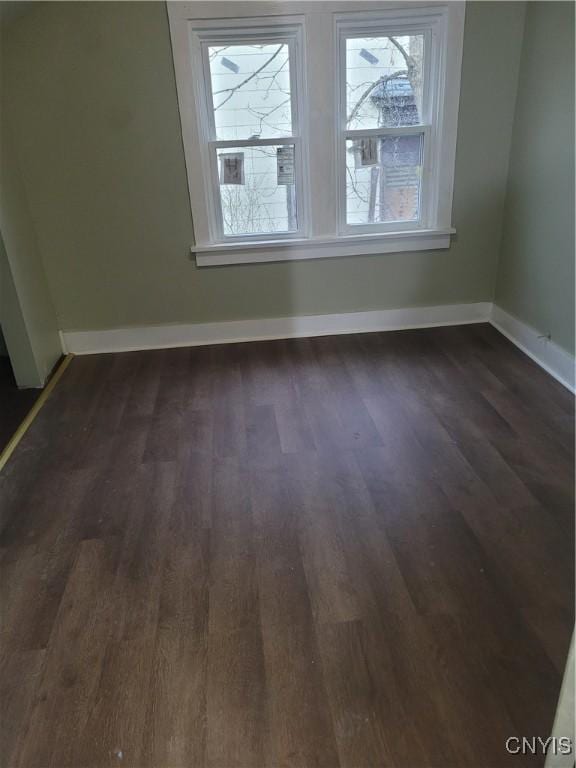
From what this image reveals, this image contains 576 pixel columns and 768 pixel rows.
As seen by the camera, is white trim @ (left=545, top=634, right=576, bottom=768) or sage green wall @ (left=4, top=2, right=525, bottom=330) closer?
white trim @ (left=545, top=634, right=576, bottom=768)

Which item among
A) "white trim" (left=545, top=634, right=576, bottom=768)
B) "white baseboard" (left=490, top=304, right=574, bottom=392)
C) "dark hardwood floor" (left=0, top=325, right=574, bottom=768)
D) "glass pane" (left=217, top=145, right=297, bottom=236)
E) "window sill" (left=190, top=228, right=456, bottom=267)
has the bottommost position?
"dark hardwood floor" (left=0, top=325, right=574, bottom=768)

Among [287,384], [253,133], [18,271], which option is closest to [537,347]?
[287,384]

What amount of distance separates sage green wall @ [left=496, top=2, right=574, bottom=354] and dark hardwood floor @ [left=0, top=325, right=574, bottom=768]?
474 mm

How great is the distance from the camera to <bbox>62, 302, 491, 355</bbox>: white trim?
3.58 metres

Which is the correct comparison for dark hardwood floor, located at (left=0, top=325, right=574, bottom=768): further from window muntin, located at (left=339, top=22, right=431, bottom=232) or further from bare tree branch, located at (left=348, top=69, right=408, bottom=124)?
bare tree branch, located at (left=348, top=69, right=408, bottom=124)

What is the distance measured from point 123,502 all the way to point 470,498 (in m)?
1.39

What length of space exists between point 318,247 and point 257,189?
523 mm

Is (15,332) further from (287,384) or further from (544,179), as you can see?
(544,179)

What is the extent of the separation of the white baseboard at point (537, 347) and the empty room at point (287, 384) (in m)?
0.02

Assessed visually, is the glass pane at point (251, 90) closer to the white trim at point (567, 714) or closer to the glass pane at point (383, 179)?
the glass pane at point (383, 179)

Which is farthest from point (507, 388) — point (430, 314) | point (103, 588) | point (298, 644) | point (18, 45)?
point (18, 45)

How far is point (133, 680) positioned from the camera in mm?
1483

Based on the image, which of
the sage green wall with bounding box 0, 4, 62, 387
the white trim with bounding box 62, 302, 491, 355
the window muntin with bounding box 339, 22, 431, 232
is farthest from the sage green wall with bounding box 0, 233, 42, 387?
the window muntin with bounding box 339, 22, 431, 232

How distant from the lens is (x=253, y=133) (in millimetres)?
3215
